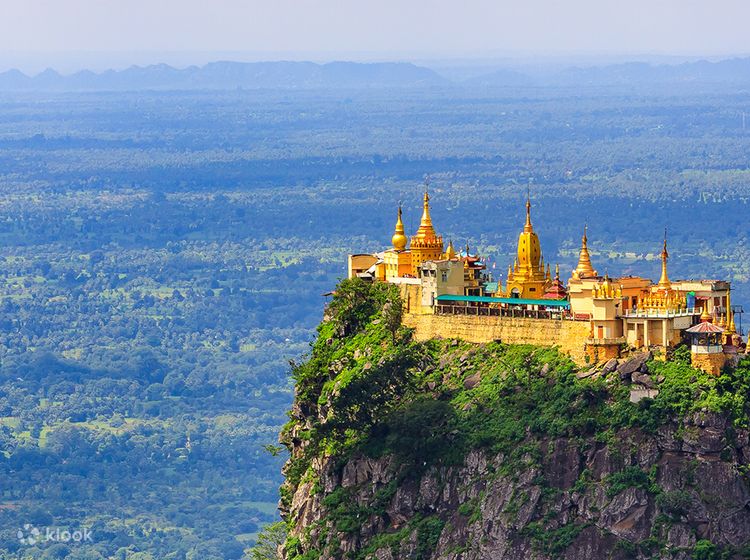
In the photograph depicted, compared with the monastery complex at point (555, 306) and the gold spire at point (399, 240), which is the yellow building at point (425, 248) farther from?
the gold spire at point (399, 240)

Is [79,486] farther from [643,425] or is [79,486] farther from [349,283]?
[643,425]

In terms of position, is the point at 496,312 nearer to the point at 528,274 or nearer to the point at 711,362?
the point at 528,274

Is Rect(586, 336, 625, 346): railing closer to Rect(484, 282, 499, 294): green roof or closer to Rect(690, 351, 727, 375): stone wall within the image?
Answer: Rect(690, 351, 727, 375): stone wall

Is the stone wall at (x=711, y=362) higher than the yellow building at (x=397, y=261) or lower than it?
lower

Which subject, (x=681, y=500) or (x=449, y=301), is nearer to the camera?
(x=681, y=500)

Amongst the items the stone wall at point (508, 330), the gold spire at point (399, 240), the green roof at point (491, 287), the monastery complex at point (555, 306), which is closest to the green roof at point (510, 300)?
the monastery complex at point (555, 306)

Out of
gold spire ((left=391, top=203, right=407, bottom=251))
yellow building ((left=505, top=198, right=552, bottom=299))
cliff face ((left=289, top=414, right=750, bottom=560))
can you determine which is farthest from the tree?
yellow building ((left=505, top=198, right=552, bottom=299))

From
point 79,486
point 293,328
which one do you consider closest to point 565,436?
point 79,486
